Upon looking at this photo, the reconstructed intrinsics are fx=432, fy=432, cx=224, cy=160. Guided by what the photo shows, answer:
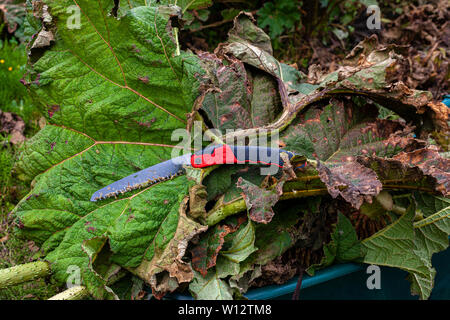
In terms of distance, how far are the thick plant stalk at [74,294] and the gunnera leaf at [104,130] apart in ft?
0.12

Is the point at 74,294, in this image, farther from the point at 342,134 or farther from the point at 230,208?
the point at 342,134

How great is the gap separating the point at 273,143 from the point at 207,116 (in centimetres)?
23

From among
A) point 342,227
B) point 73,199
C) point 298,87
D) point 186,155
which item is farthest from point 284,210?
point 73,199

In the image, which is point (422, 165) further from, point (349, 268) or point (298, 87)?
point (298, 87)

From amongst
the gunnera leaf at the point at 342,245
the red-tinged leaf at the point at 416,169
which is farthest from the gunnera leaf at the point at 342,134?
the gunnera leaf at the point at 342,245

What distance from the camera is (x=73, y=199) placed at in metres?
1.39

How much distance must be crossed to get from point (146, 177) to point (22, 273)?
1.55 feet

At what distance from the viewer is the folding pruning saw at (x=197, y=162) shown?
4.33ft

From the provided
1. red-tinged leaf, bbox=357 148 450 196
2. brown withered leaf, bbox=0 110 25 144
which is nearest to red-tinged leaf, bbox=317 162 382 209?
red-tinged leaf, bbox=357 148 450 196

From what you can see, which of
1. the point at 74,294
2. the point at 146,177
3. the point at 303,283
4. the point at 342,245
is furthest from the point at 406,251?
the point at 74,294

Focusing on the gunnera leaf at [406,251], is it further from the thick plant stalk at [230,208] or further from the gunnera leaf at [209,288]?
the gunnera leaf at [209,288]

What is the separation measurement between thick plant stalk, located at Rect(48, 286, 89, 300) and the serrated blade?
0.28 metres

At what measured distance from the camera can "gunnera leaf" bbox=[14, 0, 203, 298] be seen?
1.33 metres

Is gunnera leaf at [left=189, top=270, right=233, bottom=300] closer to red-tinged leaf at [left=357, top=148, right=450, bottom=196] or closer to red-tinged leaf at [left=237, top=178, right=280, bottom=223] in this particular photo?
red-tinged leaf at [left=237, top=178, right=280, bottom=223]
